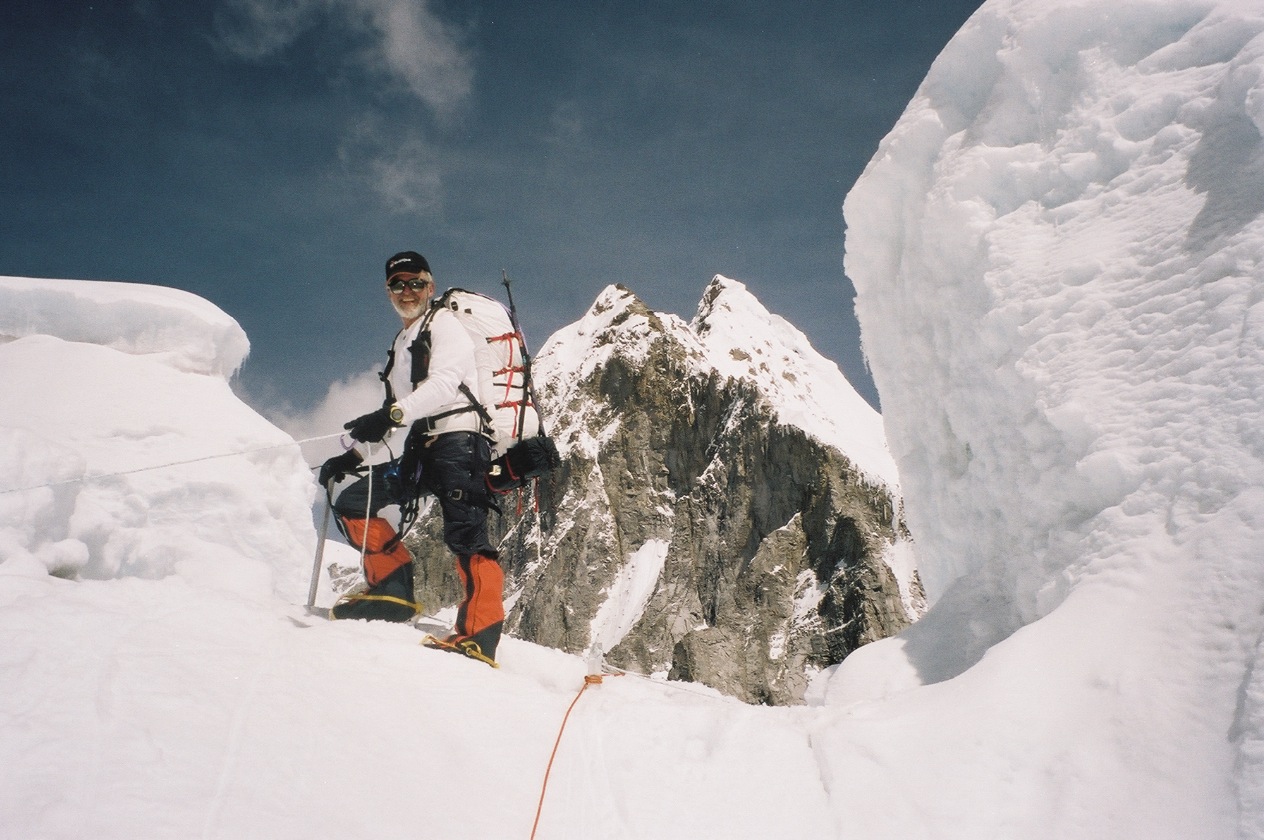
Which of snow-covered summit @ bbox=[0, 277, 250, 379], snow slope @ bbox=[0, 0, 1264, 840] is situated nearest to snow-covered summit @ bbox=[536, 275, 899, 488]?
snow-covered summit @ bbox=[0, 277, 250, 379]

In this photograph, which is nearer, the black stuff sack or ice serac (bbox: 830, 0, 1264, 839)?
ice serac (bbox: 830, 0, 1264, 839)

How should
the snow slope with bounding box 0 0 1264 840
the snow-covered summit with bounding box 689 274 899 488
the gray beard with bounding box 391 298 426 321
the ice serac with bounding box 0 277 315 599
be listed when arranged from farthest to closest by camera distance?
the snow-covered summit with bounding box 689 274 899 488
the gray beard with bounding box 391 298 426 321
the ice serac with bounding box 0 277 315 599
the snow slope with bounding box 0 0 1264 840

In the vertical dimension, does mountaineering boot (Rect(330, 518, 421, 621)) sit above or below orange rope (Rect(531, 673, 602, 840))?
above

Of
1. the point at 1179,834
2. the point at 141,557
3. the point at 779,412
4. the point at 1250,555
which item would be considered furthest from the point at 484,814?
the point at 779,412

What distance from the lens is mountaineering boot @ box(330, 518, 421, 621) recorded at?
448 centimetres

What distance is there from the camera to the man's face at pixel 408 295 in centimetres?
464

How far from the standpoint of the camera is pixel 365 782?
8.05 ft

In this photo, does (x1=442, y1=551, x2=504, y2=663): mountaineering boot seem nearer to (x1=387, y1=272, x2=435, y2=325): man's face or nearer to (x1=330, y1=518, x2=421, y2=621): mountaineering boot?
(x1=330, y1=518, x2=421, y2=621): mountaineering boot

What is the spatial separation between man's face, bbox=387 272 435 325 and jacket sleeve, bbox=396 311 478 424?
34cm

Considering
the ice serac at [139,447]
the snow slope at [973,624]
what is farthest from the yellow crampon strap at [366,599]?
the ice serac at [139,447]

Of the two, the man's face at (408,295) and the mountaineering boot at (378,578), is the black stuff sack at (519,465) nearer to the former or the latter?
the mountaineering boot at (378,578)

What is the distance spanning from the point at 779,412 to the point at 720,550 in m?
14.2

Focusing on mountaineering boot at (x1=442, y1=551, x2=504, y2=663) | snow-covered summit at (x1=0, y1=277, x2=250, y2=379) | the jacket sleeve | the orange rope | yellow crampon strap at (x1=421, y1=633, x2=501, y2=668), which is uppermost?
snow-covered summit at (x1=0, y1=277, x2=250, y2=379)

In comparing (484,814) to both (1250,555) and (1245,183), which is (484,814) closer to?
(1250,555)
